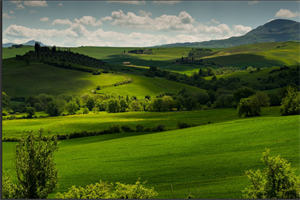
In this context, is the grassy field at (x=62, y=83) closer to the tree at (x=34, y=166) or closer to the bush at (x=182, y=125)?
the bush at (x=182, y=125)

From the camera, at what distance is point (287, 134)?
35.4m

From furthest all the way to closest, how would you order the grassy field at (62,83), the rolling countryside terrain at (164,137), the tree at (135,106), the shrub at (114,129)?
the grassy field at (62,83) < the tree at (135,106) < the shrub at (114,129) < the rolling countryside terrain at (164,137)

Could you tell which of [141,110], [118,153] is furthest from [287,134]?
[141,110]

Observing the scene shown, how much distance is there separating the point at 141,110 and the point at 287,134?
37063 millimetres

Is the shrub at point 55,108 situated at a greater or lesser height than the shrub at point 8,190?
lesser

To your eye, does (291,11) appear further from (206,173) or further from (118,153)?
(118,153)

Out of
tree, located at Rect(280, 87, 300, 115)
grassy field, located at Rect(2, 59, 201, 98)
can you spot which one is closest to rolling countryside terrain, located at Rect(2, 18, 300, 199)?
tree, located at Rect(280, 87, 300, 115)

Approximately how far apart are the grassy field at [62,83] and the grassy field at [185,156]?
155 ft

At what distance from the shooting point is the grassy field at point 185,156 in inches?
1008

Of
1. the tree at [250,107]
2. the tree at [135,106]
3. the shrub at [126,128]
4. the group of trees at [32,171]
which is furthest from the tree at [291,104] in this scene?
the group of trees at [32,171]

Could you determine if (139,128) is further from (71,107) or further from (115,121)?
(71,107)

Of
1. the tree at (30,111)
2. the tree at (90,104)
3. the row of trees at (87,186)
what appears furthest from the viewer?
the tree at (90,104)

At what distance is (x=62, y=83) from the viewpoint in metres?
108

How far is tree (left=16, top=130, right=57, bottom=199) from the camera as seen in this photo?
17484 mm
